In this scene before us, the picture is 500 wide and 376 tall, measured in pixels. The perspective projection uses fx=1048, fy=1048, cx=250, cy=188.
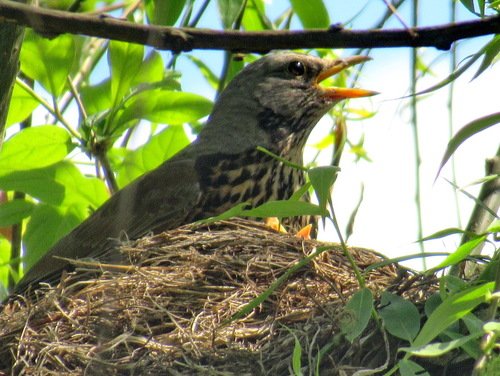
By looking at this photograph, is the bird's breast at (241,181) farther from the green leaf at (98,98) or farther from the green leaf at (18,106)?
the green leaf at (18,106)

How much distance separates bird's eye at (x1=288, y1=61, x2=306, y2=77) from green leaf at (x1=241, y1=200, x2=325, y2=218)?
8.66 feet

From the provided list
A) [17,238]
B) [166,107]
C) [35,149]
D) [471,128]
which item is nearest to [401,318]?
[471,128]

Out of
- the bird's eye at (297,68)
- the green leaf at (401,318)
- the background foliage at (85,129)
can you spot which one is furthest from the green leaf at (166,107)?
the green leaf at (401,318)

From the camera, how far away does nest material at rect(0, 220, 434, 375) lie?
3.06 meters

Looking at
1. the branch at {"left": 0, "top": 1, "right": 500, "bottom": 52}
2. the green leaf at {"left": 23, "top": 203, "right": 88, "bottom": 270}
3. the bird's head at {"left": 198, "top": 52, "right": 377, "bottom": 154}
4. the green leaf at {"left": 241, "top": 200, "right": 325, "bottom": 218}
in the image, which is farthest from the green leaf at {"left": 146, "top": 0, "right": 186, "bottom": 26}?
the bird's head at {"left": 198, "top": 52, "right": 377, "bottom": 154}

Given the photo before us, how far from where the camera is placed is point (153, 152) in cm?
457

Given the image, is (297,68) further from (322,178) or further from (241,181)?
(322,178)

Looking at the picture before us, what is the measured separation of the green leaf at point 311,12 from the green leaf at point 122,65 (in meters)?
0.90

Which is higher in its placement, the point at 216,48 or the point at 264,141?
the point at 216,48

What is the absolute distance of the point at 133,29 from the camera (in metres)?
2.57

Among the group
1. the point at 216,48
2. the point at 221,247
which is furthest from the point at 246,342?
the point at 216,48

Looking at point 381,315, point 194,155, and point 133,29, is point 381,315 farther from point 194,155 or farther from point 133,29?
point 194,155

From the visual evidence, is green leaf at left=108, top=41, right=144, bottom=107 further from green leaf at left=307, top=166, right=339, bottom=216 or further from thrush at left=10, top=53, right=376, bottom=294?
green leaf at left=307, top=166, right=339, bottom=216

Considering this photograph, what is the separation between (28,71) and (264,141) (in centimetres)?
129
